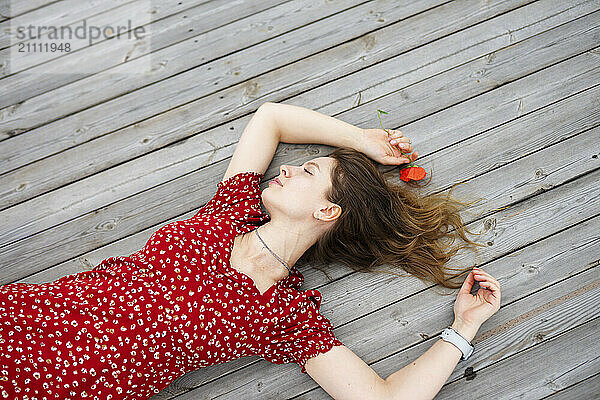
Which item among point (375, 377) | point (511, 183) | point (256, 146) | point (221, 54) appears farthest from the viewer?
point (221, 54)

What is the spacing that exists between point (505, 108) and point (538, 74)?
10.6 inches

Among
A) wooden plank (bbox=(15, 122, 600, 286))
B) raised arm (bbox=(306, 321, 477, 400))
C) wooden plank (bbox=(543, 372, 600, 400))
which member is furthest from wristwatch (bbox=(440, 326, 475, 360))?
wooden plank (bbox=(15, 122, 600, 286))

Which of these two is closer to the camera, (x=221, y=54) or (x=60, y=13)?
(x=221, y=54)

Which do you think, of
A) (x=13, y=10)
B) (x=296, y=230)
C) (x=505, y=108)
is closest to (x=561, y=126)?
(x=505, y=108)

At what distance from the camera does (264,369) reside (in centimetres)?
220

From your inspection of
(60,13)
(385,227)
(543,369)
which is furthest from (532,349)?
(60,13)

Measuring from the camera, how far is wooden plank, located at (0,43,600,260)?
2410mm

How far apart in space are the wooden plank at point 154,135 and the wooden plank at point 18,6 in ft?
2.53

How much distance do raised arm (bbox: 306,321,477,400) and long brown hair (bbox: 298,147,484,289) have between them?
383 millimetres

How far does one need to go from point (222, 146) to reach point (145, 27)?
872 mm

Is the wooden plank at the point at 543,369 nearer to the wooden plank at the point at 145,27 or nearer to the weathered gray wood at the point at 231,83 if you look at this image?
the weathered gray wood at the point at 231,83

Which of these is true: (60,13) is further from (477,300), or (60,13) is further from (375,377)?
(477,300)

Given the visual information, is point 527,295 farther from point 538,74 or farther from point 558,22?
point 558,22

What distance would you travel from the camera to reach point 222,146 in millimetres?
2475
